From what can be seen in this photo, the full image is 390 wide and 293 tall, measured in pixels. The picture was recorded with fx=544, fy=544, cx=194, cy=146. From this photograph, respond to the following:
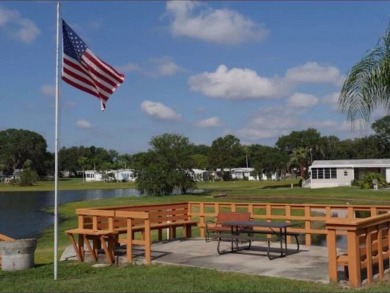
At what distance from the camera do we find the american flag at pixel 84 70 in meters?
10.2

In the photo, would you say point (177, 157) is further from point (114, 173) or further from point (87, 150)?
point (87, 150)

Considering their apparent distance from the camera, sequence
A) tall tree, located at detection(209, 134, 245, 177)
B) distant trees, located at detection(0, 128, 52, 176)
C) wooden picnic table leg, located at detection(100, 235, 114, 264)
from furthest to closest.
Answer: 1. distant trees, located at detection(0, 128, 52, 176)
2. tall tree, located at detection(209, 134, 245, 177)
3. wooden picnic table leg, located at detection(100, 235, 114, 264)

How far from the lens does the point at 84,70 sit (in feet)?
34.1

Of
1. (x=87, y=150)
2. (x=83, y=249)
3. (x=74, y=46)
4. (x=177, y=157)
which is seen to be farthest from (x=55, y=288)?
(x=87, y=150)

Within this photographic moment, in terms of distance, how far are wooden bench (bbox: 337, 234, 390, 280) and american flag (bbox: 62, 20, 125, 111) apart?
5.27 m

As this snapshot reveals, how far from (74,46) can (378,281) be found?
688cm

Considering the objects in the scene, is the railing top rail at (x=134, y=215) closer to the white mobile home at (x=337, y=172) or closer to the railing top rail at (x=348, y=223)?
the railing top rail at (x=348, y=223)

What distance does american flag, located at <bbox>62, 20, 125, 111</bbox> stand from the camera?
1022 cm

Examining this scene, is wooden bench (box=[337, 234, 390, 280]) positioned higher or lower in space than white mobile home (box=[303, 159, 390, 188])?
lower

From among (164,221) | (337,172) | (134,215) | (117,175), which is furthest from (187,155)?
(117,175)

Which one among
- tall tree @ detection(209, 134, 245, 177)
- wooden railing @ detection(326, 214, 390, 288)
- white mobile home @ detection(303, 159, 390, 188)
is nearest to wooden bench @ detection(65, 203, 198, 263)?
wooden railing @ detection(326, 214, 390, 288)

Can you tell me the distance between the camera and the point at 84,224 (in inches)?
494

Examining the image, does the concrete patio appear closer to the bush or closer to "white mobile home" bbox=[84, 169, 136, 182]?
the bush

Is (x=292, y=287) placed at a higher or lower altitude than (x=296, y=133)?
lower
